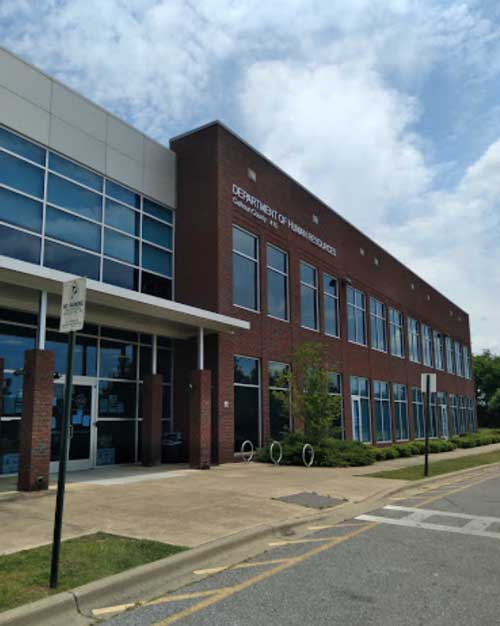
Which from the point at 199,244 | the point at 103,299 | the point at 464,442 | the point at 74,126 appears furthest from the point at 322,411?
the point at 464,442

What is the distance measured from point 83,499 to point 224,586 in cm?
538

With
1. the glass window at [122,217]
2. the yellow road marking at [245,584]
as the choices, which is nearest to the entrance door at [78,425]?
the glass window at [122,217]

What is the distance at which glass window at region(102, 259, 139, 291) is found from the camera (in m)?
17.1

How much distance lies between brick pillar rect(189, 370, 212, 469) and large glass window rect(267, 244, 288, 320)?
5.59m

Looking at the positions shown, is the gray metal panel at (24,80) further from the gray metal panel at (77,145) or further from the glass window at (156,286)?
the glass window at (156,286)

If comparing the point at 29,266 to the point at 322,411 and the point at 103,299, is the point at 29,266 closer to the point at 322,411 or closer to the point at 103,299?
the point at 103,299

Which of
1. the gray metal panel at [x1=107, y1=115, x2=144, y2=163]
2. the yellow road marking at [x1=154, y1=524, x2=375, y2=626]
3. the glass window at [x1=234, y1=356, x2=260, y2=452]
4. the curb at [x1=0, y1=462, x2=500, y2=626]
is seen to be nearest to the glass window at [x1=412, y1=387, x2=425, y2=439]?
the glass window at [x1=234, y1=356, x2=260, y2=452]

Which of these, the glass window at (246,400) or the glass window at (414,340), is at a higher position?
the glass window at (414,340)

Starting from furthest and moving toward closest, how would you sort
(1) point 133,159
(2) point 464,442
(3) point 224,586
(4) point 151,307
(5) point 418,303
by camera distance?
(5) point 418,303
(2) point 464,442
(1) point 133,159
(4) point 151,307
(3) point 224,586

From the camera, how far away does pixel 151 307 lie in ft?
47.1

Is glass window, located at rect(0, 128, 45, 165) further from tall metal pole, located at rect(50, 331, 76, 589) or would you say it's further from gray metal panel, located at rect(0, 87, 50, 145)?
tall metal pole, located at rect(50, 331, 76, 589)

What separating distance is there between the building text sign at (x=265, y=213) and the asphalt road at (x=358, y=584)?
1357 centimetres

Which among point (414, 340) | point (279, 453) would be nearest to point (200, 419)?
point (279, 453)

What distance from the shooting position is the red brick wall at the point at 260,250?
61.7 ft
